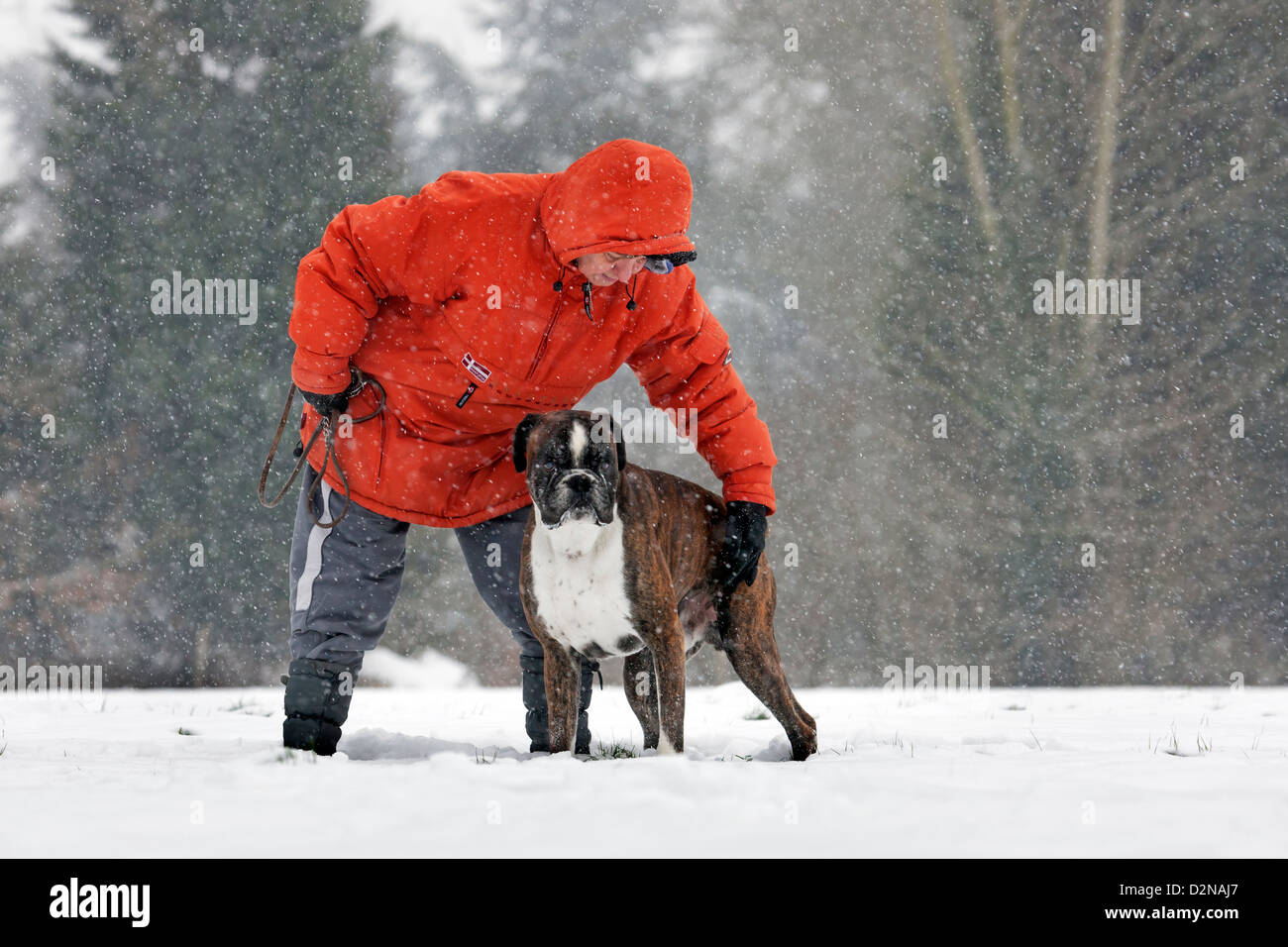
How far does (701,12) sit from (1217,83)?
26.9 feet

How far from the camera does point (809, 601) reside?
17.2m

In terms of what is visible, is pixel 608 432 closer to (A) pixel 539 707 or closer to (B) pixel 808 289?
(A) pixel 539 707

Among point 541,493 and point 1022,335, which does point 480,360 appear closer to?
point 541,493

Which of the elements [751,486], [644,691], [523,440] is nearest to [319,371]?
[523,440]

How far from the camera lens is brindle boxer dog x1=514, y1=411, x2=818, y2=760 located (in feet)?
10.9

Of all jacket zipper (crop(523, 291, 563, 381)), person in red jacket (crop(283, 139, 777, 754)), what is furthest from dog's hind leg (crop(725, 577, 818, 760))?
jacket zipper (crop(523, 291, 563, 381))

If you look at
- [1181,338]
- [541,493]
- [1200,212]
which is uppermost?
[1200,212]

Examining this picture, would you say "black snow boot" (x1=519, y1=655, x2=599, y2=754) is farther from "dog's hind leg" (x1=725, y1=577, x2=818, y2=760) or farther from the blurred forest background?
the blurred forest background

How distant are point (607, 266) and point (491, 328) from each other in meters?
0.46

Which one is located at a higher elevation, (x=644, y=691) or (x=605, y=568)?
(x=605, y=568)

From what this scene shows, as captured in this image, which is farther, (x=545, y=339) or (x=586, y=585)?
(x=545, y=339)

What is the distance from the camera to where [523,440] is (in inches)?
139
